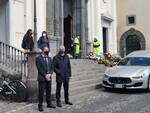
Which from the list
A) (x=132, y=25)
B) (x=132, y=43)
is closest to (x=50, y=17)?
(x=132, y=25)

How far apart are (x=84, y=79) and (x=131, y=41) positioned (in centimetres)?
Answer: 2086

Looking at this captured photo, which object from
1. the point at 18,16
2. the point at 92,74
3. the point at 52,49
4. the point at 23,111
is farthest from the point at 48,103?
the point at 52,49

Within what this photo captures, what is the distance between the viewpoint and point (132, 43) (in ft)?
128

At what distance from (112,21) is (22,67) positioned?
20.1 m

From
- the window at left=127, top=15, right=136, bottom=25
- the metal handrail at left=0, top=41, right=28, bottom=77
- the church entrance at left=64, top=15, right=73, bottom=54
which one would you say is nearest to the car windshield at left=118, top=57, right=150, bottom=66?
the metal handrail at left=0, top=41, right=28, bottom=77

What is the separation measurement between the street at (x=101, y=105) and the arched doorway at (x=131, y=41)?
22.0 m

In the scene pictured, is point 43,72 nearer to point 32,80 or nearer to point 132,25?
point 32,80

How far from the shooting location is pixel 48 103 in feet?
41.8

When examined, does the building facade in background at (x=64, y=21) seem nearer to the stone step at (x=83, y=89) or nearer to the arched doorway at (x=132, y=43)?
the arched doorway at (x=132, y=43)

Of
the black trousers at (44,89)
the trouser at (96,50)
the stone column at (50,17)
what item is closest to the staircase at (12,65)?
the black trousers at (44,89)

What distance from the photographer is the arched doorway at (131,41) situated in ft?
124

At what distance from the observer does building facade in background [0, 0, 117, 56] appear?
20.8 m

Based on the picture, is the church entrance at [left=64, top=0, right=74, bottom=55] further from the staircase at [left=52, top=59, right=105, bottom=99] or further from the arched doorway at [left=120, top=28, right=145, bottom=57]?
the arched doorway at [left=120, top=28, right=145, bottom=57]

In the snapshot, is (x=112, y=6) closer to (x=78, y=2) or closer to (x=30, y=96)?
(x=78, y=2)
